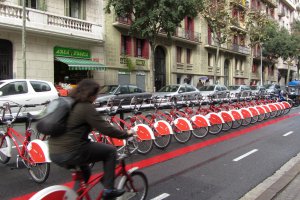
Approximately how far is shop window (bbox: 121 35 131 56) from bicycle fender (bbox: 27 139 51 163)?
2126 cm

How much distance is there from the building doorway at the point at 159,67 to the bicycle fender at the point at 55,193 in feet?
88.8

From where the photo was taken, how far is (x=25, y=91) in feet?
43.1

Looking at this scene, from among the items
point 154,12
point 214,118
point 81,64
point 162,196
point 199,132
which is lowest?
point 162,196

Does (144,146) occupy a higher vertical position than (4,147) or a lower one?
lower

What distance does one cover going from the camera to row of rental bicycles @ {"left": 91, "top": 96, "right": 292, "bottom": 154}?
776 centimetres

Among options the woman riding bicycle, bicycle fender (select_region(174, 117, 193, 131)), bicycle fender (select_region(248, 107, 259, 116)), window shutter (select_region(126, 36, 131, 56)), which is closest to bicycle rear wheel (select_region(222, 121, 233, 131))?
bicycle fender (select_region(248, 107, 259, 116))

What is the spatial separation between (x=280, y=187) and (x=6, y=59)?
16770 millimetres

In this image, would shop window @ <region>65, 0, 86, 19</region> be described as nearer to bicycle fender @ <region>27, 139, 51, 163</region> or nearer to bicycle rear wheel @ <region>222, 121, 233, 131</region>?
bicycle rear wheel @ <region>222, 121, 233, 131</region>

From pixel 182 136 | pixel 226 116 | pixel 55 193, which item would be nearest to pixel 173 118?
pixel 182 136

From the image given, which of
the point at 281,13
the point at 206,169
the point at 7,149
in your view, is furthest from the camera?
the point at 281,13

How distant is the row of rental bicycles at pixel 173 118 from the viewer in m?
7.76

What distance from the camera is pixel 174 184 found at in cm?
582

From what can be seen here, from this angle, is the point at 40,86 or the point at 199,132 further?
the point at 40,86

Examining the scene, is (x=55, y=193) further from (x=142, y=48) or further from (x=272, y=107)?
(x=142, y=48)
